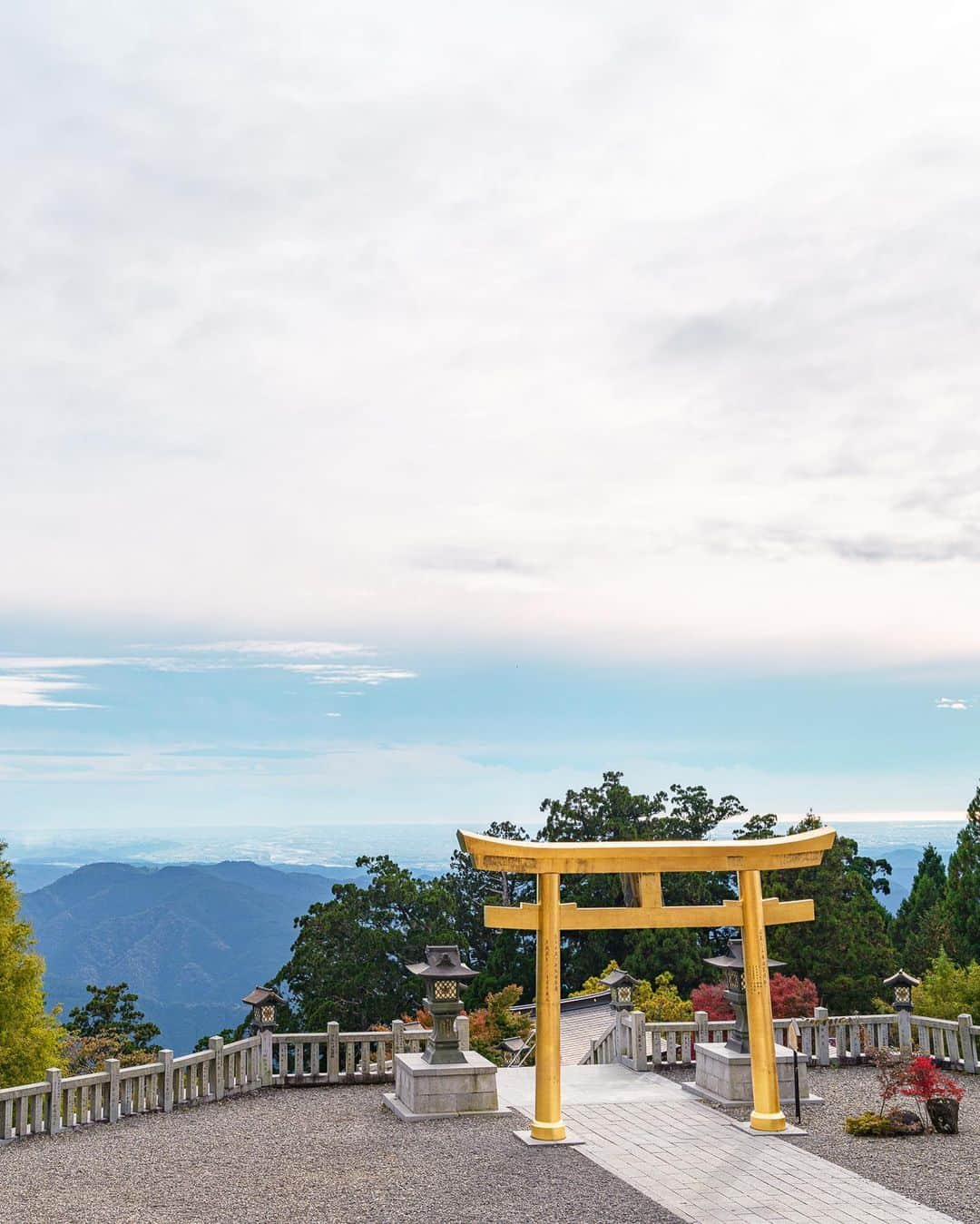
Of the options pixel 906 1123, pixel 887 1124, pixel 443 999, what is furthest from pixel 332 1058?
pixel 906 1123

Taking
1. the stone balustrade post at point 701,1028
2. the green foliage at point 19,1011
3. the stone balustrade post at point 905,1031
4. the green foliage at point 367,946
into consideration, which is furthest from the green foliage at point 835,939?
the green foliage at point 19,1011

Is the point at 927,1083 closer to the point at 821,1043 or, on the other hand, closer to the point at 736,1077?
the point at 736,1077

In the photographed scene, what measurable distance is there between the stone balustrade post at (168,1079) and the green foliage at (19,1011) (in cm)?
1060

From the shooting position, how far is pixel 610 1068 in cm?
1934

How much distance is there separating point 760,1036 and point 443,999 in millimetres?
4598

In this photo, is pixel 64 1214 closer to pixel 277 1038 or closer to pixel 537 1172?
pixel 537 1172

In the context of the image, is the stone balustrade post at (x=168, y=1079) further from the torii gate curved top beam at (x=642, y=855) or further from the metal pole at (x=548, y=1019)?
the torii gate curved top beam at (x=642, y=855)

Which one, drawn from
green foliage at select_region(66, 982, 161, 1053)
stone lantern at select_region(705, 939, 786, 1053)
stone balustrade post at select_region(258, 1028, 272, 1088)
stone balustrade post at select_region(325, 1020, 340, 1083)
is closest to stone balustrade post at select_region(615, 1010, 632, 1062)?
stone lantern at select_region(705, 939, 786, 1053)

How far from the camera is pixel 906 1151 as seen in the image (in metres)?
13.7

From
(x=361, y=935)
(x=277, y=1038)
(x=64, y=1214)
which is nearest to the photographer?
(x=64, y=1214)

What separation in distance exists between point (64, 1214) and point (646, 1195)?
5.84 metres

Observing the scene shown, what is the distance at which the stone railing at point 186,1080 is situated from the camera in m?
15.2

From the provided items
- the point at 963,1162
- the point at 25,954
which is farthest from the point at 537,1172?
the point at 25,954

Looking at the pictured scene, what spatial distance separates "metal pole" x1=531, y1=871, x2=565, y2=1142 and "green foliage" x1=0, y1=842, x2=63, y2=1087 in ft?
52.7
